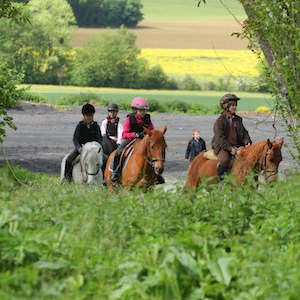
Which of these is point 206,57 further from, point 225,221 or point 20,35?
point 225,221

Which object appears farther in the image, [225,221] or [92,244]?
[225,221]

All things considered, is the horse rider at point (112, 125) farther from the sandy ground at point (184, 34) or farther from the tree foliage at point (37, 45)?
the sandy ground at point (184, 34)

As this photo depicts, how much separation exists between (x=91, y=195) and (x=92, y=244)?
2114 millimetres

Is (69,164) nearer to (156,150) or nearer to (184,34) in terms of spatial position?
(156,150)

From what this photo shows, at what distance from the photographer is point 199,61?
130 metres

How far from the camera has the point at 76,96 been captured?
272 feet

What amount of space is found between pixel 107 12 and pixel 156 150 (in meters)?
154

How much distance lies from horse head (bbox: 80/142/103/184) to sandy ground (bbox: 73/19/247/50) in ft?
390

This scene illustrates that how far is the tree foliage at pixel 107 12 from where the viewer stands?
164125mm

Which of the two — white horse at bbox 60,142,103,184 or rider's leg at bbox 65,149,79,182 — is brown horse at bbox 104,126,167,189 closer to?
white horse at bbox 60,142,103,184

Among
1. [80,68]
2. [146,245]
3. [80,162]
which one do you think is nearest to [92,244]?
[146,245]

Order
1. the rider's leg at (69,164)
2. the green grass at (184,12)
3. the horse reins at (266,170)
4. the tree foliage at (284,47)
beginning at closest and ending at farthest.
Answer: the horse reins at (266,170)
the tree foliage at (284,47)
the rider's leg at (69,164)
the green grass at (184,12)

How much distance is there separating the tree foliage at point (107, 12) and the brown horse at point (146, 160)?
488 feet

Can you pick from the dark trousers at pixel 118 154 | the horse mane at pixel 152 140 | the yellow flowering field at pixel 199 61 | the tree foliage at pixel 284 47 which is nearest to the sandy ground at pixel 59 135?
the tree foliage at pixel 284 47
